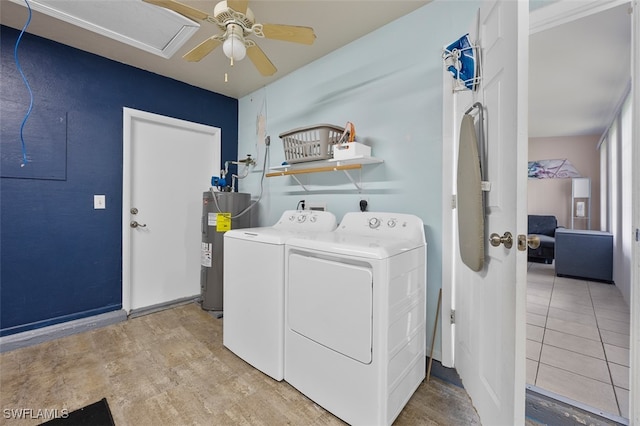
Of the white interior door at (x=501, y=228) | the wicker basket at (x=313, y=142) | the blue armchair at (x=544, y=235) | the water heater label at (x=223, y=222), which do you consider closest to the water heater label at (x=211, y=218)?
the water heater label at (x=223, y=222)

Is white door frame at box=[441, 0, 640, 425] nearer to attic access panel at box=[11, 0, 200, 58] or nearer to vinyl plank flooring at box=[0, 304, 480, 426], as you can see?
vinyl plank flooring at box=[0, 304, 480, 426]

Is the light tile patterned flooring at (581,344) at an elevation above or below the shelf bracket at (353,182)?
below

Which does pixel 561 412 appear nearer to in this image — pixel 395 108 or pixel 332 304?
pixel 332 304

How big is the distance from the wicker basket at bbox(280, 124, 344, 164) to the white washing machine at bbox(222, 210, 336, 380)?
1.64ft

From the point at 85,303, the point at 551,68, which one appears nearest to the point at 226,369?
the point at 85,303

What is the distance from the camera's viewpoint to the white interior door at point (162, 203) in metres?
2.71

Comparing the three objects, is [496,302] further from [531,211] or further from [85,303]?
[531,211]

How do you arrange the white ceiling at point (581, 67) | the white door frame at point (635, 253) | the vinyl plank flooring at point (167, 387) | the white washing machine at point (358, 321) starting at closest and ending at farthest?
the white door frame at point (635, 253) < the white washing machine at point (358, 321) < the vinyl plank flooring at point (167, 387) < the white ceiling at point (581, 67)

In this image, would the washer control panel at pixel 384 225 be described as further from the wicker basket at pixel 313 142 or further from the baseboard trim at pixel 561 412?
the baseboard trim at pixel 561 412

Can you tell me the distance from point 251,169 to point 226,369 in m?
2.20

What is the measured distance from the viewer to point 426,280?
1.79m

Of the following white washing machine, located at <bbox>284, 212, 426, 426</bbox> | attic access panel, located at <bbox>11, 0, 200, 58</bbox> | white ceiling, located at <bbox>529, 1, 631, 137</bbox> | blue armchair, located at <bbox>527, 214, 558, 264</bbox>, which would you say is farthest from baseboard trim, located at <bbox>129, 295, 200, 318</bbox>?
blue armchair, located at <bbox>527, 214, 558, 264</bbox>

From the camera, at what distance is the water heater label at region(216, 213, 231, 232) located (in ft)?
9.19

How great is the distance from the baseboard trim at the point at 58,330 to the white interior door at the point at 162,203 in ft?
0.51
